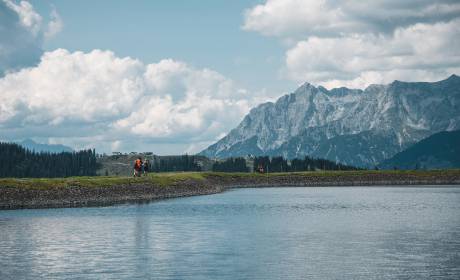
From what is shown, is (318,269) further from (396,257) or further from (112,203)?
(112,203)

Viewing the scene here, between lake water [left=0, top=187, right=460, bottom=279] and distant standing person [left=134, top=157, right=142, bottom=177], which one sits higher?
distant standing person [left=134, top=157, right=142, bottom=177]

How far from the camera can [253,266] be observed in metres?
45.6

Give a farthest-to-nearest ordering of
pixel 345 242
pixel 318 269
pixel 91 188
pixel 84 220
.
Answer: pixel 91 188
pixel 84 220
pixel 345 242
pixel 318 269

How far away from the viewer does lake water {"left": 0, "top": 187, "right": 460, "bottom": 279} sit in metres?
43.4

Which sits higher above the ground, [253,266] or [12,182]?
[12,182]

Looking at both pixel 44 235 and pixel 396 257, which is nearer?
pixel 396 257

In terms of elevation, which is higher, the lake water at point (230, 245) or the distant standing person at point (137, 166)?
the distant standing person at point (137, 166)

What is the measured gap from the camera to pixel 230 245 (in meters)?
56.7

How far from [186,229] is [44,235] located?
1545cm

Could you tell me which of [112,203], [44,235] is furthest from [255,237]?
[112,203]

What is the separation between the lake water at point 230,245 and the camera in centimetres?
4338

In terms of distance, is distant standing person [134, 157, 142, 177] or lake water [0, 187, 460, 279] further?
distant standing person [134, 157, 142, 177]

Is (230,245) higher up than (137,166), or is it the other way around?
(137,166)

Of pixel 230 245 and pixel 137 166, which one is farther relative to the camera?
pixel 137 166
